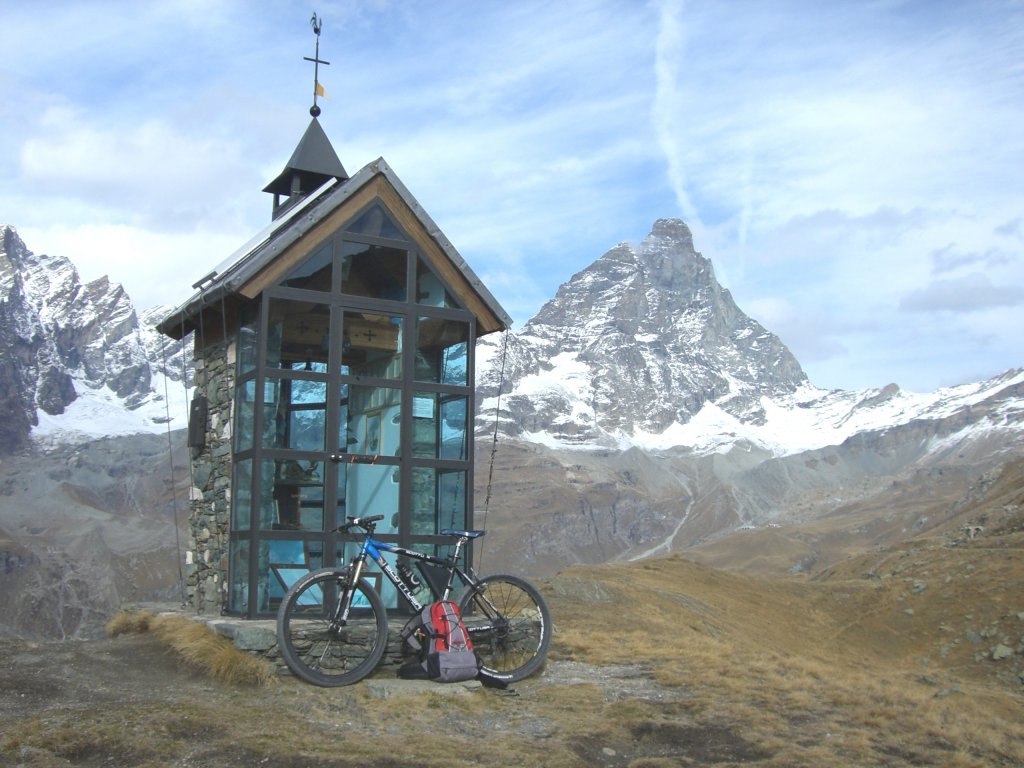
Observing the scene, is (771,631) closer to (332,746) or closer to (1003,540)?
(1003,540)

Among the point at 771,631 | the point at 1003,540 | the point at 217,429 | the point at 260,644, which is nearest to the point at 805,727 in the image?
the point at 260,644

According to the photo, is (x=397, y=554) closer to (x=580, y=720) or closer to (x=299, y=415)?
(x=299, y=415)

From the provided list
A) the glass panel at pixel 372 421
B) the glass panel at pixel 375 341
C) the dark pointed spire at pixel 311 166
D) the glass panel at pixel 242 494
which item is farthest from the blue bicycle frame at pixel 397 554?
the dark pointed spire at pixel 311 166

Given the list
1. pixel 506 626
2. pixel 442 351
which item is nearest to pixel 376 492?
pixel 442 351

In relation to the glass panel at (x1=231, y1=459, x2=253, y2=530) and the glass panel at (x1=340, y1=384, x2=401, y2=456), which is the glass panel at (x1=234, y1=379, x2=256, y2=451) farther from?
the glass panel at (x1=340, y1=384, x2=401, y2=456)

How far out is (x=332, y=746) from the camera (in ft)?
32.6

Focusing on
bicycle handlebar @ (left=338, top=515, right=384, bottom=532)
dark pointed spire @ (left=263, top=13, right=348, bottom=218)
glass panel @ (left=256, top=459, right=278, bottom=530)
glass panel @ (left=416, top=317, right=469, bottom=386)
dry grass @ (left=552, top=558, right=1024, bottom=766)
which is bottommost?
dry grass @ (left=552, top=558, right=1024, bottom=766)

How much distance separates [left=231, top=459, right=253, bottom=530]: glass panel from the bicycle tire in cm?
337

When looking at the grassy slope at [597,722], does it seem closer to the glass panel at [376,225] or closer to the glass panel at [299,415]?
the glass panel at [299,415]

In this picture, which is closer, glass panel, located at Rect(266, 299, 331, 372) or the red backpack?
the red backpack

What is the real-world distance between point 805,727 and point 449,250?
8.50m

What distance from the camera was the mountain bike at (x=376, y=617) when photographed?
12.9 meters

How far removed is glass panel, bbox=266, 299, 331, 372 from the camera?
51.8ft

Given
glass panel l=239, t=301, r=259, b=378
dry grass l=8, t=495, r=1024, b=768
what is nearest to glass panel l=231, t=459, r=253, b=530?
glass panel l=239, t=301, r=259, b=378
